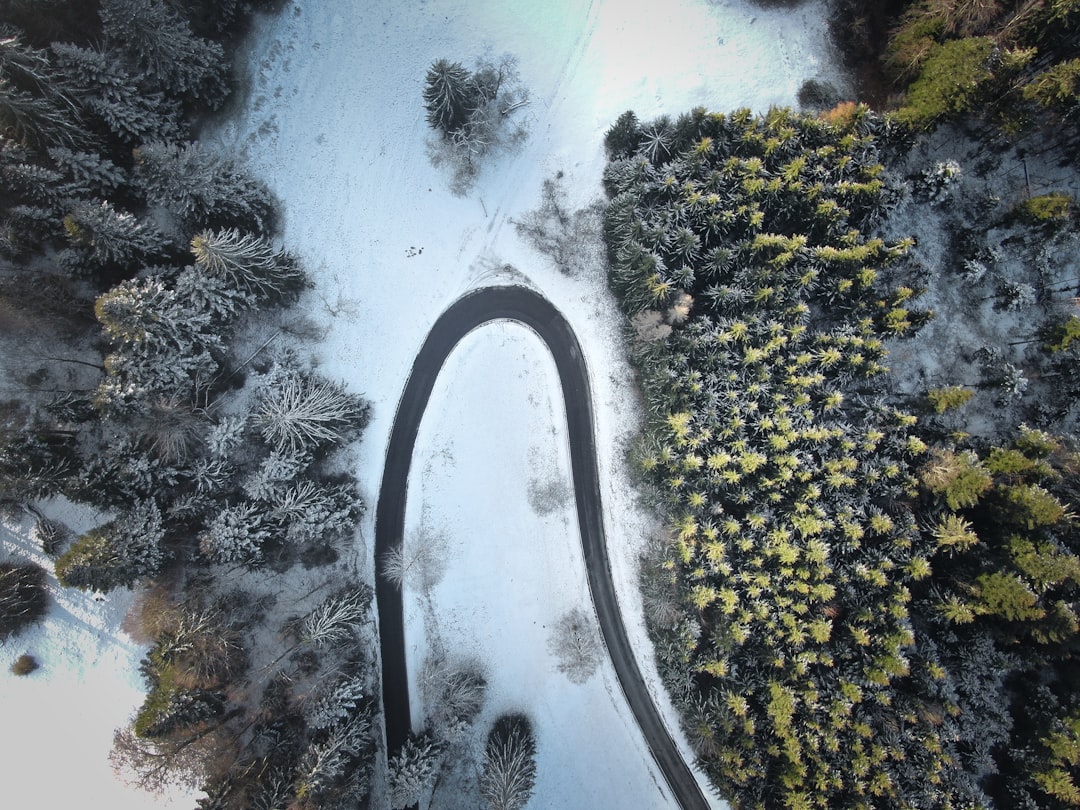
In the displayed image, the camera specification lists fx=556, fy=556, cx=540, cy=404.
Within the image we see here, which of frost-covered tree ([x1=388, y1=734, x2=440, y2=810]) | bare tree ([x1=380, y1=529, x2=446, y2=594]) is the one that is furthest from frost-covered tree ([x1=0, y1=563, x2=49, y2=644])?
frost-covered tree ([x1=388, y1=734, x2=440, y2=810])

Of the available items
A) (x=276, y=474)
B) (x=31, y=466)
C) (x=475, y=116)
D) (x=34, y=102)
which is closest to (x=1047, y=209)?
(x=475, y=116)

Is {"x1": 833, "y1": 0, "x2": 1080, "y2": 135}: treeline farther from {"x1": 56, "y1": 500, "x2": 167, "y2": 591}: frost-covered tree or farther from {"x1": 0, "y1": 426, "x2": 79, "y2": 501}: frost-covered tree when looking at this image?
{"x1": 0, "y1": 426, "x2": 79, "y2": 501}: frost-covered tree

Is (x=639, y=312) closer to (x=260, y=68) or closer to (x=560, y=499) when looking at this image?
(x=560, y=499)

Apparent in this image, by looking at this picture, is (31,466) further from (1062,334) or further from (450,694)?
(1062,334)

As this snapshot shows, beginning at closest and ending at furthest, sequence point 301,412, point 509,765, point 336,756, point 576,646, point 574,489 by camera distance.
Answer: point 336,756 < point 301,412 < point 509,765 < point 576,646 < point 574,489

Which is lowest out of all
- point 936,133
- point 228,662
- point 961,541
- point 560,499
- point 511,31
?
point 228,662

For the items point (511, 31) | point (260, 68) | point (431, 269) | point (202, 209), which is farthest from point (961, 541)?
point (260, 68)

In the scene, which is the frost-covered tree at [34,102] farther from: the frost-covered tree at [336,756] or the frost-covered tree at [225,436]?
the frost-covered tree at [336,756]
